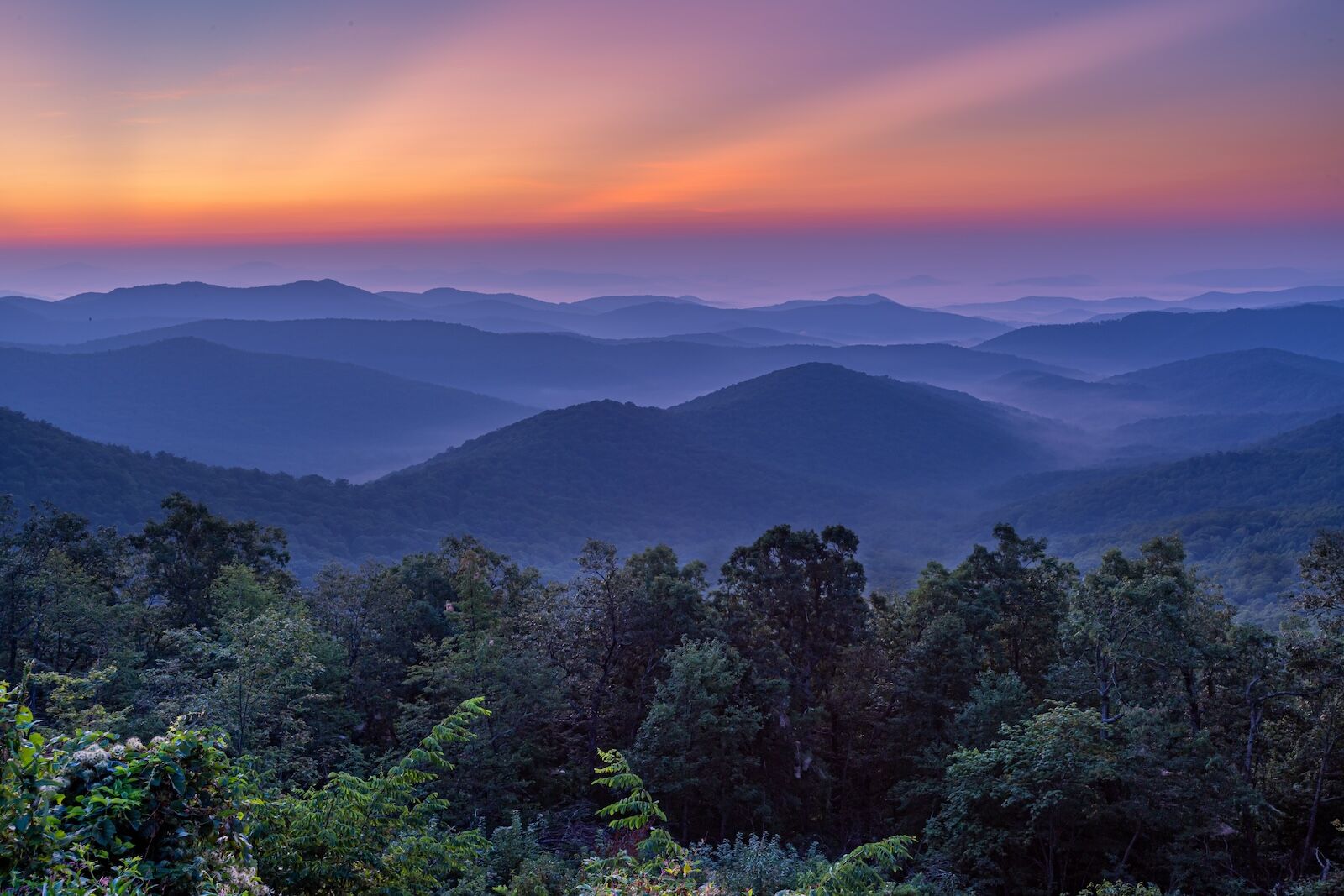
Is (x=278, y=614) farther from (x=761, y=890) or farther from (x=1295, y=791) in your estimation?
(x=1295, y=791)

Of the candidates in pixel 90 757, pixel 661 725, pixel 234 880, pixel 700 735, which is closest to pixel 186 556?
pixel 661 725

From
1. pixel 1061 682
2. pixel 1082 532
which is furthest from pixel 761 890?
pixel 1082 532

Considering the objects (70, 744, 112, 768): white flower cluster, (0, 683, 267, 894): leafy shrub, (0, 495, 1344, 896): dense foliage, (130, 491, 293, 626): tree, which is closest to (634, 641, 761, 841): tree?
(0, 495, 1344, 896): dense foliage

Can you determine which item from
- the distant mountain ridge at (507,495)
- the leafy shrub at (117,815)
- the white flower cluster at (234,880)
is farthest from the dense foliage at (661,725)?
the distant mountain ridge at (507,495)

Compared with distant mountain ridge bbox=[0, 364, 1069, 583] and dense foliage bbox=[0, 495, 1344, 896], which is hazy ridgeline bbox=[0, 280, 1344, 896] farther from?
distant mountain ridge bbox=[0, 364, 1069, 583]

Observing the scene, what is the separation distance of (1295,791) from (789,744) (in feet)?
43.5

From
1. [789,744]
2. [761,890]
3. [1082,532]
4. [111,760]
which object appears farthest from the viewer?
[1082,532]

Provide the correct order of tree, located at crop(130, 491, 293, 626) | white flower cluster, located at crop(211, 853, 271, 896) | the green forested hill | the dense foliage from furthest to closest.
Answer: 1. the green forested hill
2. tree, located at crop(130, 491, 293, 626)
3. the dense foliage
4. white flower cluster, located at crop(211, 853, 271, 896)

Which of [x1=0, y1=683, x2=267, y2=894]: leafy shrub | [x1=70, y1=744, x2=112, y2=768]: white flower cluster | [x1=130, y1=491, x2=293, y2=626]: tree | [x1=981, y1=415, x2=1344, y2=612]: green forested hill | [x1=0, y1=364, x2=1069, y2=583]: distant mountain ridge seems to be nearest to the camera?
[x1=0, y1=683, x2=267, y2=894]: leafy shrub

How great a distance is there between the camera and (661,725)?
73.6 feet

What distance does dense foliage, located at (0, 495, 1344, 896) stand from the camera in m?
8.70

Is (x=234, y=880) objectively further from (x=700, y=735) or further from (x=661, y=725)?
(x=700, y=735)

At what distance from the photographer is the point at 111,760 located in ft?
19.7

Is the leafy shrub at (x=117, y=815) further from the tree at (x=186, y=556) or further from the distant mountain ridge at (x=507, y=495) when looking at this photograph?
the distant mountain ridge at (x=507, y=495)
